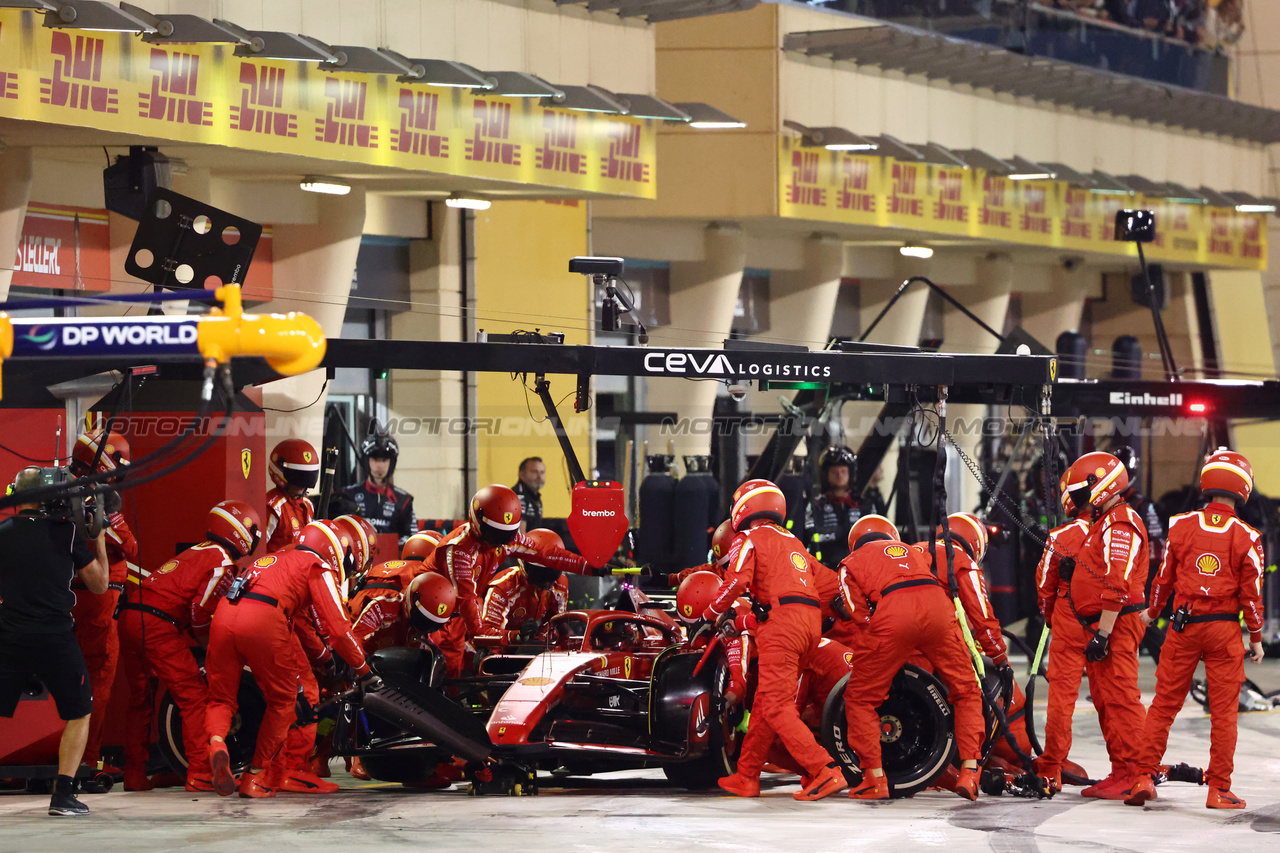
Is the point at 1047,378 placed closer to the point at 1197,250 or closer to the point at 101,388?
the point at 101,388

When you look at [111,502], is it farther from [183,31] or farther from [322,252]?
[322,252]

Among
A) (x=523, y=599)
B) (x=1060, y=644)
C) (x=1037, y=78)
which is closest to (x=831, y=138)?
(x=1037, y=78)

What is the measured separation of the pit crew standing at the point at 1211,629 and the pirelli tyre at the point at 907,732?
1142mm

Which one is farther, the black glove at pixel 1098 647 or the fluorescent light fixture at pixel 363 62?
the fluorescent light fixture at pixel 363 62

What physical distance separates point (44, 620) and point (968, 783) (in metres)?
5.16

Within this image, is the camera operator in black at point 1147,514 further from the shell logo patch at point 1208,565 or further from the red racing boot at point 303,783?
the red racing boot at point 303,783

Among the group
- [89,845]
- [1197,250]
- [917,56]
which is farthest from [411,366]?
[1197,250]

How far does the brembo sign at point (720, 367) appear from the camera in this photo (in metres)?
11.6

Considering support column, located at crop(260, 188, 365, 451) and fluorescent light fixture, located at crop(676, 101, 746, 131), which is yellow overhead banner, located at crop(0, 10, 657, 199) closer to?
fluorescent light fixture, located at crop(676, 101, 746, 131)

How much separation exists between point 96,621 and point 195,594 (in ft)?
1.89

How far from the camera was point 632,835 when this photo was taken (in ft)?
30.9

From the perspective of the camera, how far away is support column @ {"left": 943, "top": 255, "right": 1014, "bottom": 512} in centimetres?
2616

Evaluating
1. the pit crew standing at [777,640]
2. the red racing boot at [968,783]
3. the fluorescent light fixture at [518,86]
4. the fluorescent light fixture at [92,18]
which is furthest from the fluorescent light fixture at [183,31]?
the red racing boot at [968,783]

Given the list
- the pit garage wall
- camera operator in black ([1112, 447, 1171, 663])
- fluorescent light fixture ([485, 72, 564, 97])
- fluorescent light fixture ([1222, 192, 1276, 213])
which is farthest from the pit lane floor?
fluorescent light fixture ([1222, 192, 1276, 213])
